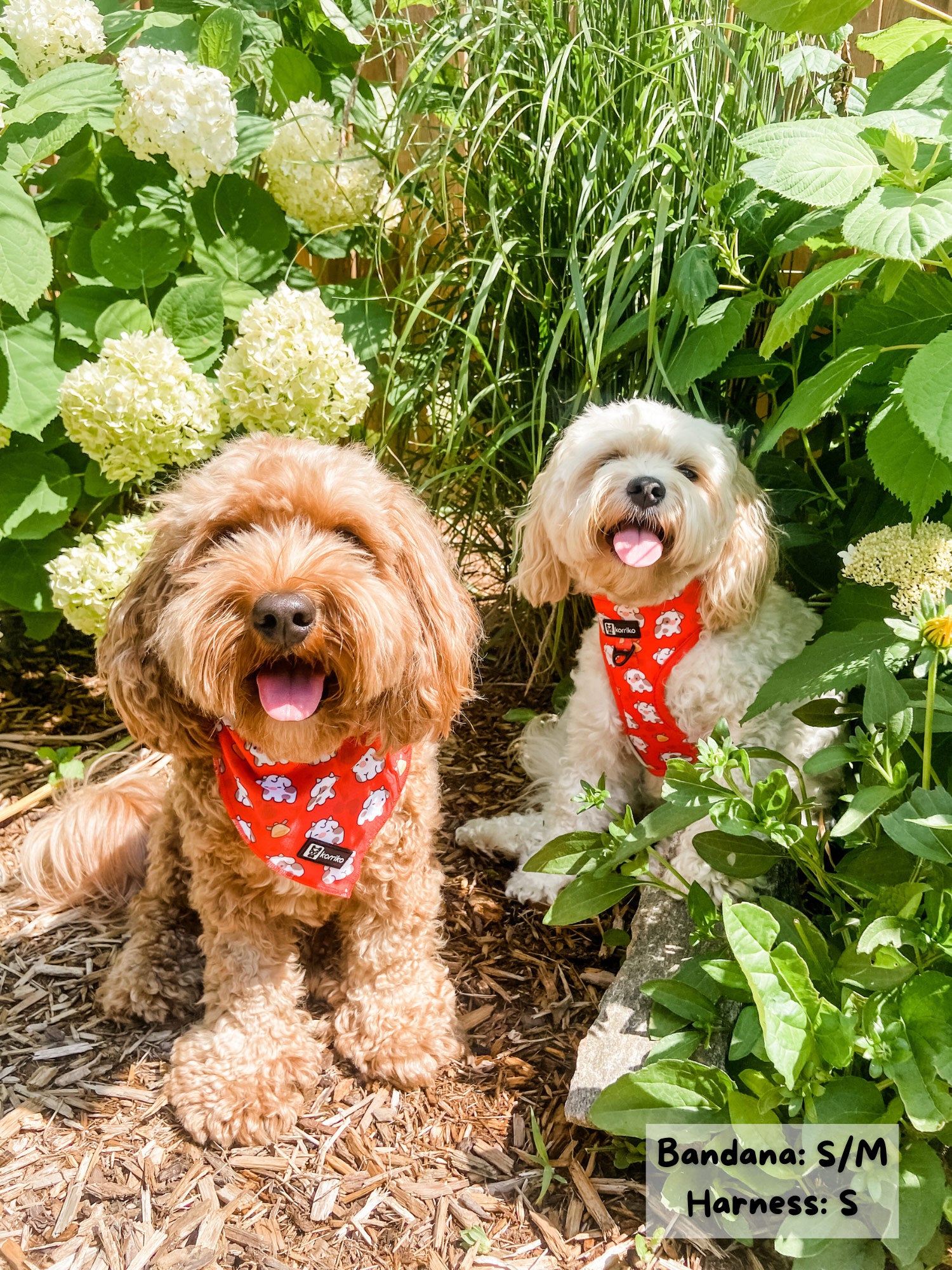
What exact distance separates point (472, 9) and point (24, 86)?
129cm

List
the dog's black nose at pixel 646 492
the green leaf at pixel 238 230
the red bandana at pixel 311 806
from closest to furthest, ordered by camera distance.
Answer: the red bandana at pixel 311 806
the dog's black nose at pixel 646 492
the green leaf at pixel 238 230

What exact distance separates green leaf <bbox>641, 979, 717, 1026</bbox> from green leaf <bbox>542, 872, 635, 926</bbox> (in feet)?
0.64

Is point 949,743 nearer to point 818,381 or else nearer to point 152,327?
point 818,381

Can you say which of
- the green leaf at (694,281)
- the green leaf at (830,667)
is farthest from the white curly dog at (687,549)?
the green leaf at (830,667)

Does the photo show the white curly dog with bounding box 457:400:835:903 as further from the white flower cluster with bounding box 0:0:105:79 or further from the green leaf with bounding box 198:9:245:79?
the white flower cluster with bounding box 0:0:105:79

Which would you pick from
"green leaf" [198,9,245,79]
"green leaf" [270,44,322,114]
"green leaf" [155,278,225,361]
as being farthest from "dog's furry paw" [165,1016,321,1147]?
"green leaf" [270,44,322,114]

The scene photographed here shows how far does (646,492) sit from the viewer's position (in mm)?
2219

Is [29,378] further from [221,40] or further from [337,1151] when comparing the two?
[337,1151]

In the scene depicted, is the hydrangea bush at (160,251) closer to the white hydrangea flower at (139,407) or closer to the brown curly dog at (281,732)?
the white hydrangea flower at (139,407)

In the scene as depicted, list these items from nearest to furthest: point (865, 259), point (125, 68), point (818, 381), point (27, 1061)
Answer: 1. point (865, 259)
2. point (818, 381)
3. point (27, 1061)
4. point (125, 68)

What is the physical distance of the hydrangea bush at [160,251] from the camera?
263 centimetres

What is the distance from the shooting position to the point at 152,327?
288 centimetres

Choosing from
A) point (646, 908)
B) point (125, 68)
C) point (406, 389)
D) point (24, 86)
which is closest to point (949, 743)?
point (646, 908)

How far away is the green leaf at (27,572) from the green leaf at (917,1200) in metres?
2.69
